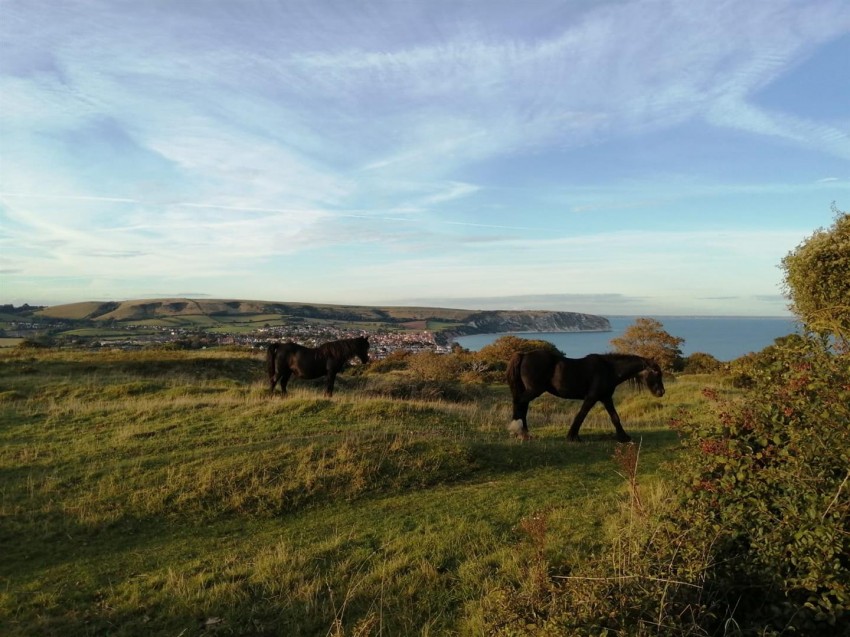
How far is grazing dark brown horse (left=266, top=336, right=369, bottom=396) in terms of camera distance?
707 inches

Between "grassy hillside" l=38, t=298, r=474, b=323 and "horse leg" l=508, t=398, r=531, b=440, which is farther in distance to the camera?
"grassy hillside" l=38, t=298, r=474, b=323

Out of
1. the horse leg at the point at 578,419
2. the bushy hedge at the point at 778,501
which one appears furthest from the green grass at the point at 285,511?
the bushy hedge at the point at 778,501

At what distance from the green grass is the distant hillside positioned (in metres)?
77.4

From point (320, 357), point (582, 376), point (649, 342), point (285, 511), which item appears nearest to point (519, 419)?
point (582, 376)

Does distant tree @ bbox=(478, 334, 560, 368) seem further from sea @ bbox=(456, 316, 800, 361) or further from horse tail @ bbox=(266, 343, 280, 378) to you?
horse tail @ bbox=(266, 343, 280, 378)

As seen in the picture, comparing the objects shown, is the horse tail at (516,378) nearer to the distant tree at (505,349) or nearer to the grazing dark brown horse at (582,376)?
the grazing dark brown horse at (582,376)

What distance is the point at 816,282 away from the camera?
16.6 metres

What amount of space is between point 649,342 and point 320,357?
104 feet

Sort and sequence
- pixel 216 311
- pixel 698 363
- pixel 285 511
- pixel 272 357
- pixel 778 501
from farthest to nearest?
pixel 216 311
pixel 698 363
pixel 272 357
pixel 285 511
pixel 778 501

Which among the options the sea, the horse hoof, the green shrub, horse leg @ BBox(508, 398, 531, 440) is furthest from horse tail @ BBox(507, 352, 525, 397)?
the green shrub

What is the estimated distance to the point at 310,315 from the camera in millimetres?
116812

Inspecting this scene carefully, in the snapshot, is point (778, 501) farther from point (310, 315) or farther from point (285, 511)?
point (310, 315)

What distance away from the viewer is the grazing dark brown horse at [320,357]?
18.0 m

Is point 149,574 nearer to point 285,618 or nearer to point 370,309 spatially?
point 285,618
